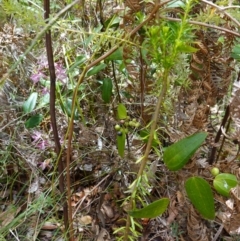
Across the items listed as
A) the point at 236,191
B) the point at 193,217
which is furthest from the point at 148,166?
the point at 236,191

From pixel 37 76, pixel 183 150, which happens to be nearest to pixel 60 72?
pixel 37 76

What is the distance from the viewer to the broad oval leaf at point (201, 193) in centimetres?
82

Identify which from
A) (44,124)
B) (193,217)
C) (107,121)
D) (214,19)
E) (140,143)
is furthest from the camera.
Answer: (44,124)

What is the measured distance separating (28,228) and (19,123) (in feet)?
1.02

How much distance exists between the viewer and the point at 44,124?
1.35 metres

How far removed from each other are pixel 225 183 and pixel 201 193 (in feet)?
0.17

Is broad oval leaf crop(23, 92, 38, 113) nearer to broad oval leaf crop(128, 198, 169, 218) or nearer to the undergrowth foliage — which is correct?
the undergrowth foliage

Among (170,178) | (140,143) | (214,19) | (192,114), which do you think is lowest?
(170,178)

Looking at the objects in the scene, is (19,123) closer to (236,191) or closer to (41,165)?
(41,165)

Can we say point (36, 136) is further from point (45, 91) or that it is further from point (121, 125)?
point (121, 125)

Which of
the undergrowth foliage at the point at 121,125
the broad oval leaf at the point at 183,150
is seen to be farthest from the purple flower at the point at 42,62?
the broad oval leaf at the point at 183,150

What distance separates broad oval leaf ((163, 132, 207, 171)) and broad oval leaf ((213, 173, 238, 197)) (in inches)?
3.5

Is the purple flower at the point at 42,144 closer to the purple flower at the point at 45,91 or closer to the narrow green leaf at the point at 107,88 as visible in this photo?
the purple flower at the point at 45,91

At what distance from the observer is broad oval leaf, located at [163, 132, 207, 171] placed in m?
0.80
